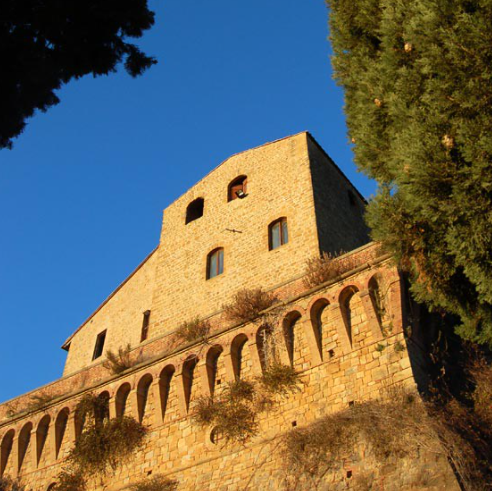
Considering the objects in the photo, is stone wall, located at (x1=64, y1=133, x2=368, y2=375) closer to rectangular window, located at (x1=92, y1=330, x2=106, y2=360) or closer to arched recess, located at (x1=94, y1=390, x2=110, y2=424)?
rectangular window, located at (x1=92, y1=330, x2=106, y2=360)

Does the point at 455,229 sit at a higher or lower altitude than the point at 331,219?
lower

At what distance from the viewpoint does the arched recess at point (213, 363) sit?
503 inches

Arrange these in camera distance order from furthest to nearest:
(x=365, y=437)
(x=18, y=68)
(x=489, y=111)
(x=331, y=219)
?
(x=331, y=219)
(x=365, y=437)
(x=18, y=68)
(x=489, y=111)

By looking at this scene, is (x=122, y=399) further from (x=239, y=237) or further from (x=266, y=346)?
(x=239, y=237)

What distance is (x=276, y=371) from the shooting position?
1174 cm

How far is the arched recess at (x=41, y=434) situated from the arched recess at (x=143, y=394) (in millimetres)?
3097

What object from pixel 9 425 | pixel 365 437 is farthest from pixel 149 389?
pixel 365 437

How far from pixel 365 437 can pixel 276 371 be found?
2.43 meters

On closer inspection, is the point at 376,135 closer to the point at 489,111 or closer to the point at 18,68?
the point at 489,111

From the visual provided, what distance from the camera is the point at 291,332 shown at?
1231 centimetres

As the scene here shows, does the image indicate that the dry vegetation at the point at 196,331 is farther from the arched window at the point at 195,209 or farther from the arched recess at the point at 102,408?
the arched window at the point at 195,209

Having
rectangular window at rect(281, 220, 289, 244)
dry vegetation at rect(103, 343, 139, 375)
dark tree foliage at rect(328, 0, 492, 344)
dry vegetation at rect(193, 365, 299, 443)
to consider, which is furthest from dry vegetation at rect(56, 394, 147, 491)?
dark tree foliage at rect(328, 0, 492, 344)

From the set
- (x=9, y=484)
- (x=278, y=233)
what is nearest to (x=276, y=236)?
(x=278, y=233)

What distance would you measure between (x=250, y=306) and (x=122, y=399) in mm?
4022
